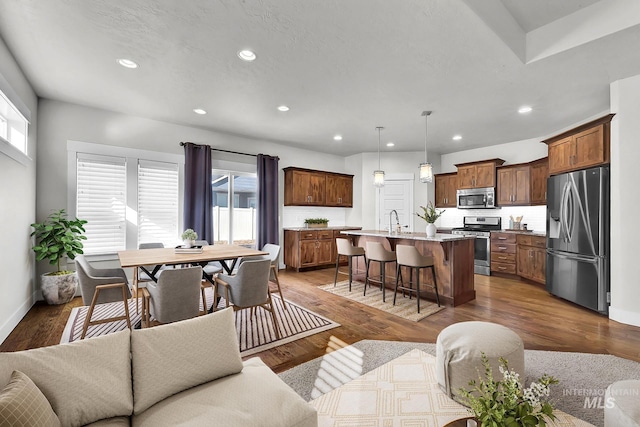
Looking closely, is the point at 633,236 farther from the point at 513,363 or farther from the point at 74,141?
the point at 74,141

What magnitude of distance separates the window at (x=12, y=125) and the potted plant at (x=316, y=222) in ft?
16.4

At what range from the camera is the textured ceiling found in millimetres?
2379

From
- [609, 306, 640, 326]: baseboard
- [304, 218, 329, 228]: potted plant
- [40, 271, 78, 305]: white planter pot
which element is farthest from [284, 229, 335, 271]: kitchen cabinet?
[609, 306, 640, 326]: baseboard

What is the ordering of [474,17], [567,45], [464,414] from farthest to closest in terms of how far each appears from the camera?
[567,45] < [474,17] < [464,414]

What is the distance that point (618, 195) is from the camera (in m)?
3.50

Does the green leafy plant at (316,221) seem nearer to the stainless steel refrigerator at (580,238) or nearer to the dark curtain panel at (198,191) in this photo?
the dark curtain panel at (198,191)

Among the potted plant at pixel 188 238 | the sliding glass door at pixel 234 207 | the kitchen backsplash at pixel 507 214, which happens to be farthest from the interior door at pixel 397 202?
the potted plant at pixel 188 238

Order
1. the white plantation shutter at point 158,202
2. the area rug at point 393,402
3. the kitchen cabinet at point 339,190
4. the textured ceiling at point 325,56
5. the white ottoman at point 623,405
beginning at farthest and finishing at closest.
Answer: the kitchen cabinet at point 339,190 → the white plantation shutter at point 158,202 → the textured ceiling at point 325,56 → the area rug at point 393,402 → the white ottoman at point 623,405

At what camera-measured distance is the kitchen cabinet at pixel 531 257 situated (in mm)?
5125

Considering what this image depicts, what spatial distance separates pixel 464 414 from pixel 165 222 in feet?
16.5

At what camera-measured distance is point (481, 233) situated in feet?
20.4

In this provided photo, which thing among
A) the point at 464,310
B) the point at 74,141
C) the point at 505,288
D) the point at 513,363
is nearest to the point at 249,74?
the point at 74,141

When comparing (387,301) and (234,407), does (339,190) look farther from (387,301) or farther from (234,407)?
(234,407)

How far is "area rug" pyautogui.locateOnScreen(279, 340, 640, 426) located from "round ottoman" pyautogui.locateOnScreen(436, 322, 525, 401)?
38 cm
